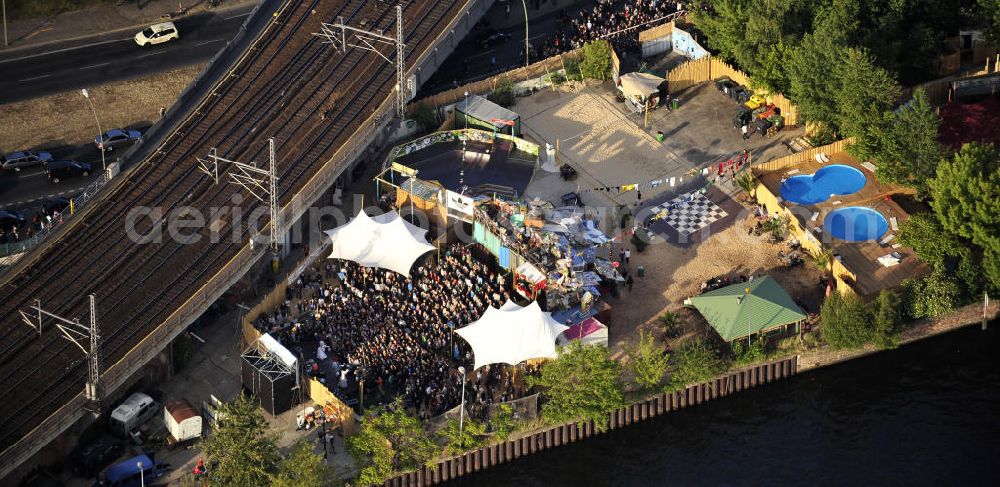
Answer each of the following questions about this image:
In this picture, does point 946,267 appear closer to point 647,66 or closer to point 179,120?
point 647,66

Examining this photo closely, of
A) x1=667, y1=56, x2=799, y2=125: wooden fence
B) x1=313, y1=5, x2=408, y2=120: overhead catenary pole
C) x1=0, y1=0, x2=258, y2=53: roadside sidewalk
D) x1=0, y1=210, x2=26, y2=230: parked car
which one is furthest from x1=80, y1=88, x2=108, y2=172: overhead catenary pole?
x1=667, y1=56, x2=799, y2=125: wooden fence

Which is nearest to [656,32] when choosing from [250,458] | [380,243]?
[380,243]

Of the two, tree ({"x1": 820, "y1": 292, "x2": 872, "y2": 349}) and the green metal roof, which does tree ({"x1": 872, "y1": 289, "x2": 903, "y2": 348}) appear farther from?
the green metal roof

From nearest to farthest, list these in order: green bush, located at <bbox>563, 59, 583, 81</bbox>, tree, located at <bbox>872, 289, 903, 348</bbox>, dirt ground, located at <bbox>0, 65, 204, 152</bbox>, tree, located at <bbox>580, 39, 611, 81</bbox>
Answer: tree, located at <bbox>872, 289, 903, 348</bbox> → dirt ground, located at <bbox>0, 65, 204, 152</bbox> → tree, located at <bbox>580, 39, 611, 81</bbox> → green bush, located at <bbox>563, 59, 583, 81</bbox>

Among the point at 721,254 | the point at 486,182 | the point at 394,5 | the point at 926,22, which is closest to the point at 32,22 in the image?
the point at 394,5

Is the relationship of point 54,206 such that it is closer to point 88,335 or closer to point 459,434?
point 88,335
